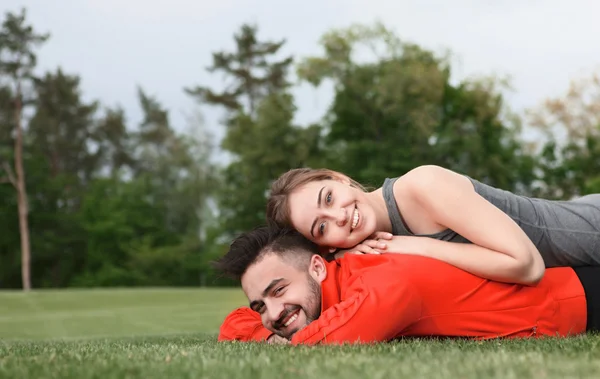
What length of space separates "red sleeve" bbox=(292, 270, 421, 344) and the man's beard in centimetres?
27

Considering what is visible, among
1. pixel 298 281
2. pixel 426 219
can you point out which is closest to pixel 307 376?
pixel 298 281

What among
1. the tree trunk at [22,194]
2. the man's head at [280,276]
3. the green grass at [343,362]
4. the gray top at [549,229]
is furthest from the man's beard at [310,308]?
the tree trunk at [22,194]

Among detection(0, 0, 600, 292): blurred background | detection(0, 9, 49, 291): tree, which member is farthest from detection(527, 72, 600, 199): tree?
detection(0, 9, 49, 291): tree

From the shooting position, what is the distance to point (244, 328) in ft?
15.8

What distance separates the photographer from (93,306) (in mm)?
19938

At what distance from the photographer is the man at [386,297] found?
12.2ft

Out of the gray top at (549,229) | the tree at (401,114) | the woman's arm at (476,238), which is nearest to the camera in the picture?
the woman's arm at (476,238)

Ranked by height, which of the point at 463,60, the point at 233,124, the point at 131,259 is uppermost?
the point at 463,60

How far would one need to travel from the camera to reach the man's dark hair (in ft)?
13.9

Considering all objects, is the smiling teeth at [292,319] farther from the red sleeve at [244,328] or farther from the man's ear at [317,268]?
the red sleeve at [244,328]

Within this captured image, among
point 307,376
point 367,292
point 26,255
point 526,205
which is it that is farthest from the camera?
point 26,255

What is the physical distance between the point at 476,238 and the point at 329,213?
917 millimetres

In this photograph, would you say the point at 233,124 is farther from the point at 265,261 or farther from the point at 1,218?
the point at 265,261

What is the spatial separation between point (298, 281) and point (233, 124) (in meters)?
38.3
